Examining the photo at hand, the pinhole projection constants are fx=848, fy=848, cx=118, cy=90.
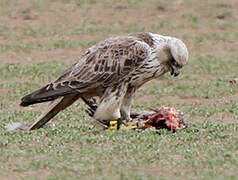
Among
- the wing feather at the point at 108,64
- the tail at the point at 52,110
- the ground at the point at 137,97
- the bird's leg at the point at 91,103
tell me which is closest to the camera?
the ground at the point at 137,97

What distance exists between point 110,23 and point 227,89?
5819mm

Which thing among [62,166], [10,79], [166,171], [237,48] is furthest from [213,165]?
[237,48]

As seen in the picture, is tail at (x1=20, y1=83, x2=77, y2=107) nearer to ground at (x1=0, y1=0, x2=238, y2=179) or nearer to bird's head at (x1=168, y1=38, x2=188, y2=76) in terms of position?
ground at (x1=0, y1=0, x2=238, y2=179)

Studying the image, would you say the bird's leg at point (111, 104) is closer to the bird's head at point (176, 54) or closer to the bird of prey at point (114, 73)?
the bird of prey at point (114, 73)

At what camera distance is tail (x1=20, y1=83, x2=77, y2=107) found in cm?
1066

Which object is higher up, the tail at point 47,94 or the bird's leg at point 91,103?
the tail at point 47,94

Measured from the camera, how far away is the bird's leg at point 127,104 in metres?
11.0

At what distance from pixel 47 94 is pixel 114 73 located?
35.0 inches

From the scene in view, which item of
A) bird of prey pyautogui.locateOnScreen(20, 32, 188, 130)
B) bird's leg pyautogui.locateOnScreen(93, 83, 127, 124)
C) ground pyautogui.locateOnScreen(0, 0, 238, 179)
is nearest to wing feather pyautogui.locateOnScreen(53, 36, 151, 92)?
bird of prey pyautogui.locateOnScreen(20, 32, 188, 130)

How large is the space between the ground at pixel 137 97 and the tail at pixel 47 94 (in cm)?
41

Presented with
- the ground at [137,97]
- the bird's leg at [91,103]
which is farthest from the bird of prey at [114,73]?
the ground at [137,97]

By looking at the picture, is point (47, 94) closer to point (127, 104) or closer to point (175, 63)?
point (127, 104)

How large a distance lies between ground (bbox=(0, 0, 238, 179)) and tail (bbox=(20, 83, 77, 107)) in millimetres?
408

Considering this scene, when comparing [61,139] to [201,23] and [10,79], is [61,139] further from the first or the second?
[201,23]
